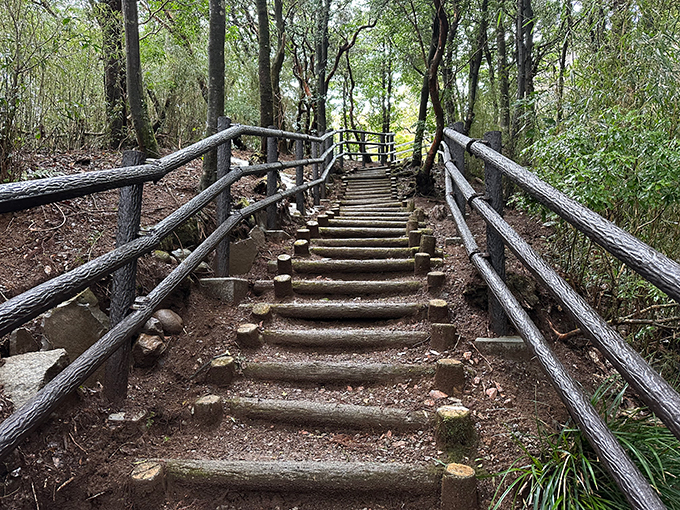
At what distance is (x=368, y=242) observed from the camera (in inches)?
183

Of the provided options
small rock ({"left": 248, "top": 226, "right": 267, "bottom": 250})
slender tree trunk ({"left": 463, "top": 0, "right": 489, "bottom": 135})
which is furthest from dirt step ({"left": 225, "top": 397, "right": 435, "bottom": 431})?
slender tree trunk ({"left": 463, "top": 0, "right": 489, "bottom": 135})

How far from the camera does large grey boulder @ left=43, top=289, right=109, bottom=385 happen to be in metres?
2.13

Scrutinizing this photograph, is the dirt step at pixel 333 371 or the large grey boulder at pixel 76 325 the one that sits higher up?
the large grey boulder at pixel 76 325

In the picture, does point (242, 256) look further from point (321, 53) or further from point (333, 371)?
point (321, 53)

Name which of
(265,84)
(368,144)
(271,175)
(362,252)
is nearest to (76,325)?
(271,175)

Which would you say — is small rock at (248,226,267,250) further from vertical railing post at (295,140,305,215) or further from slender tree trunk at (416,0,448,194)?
slender tree trunk at (416,0,448,194)

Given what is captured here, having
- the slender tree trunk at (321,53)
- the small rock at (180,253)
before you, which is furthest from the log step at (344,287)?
the slender tree trunk at (321,53)

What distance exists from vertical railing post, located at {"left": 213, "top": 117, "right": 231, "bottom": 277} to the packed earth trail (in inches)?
13.7

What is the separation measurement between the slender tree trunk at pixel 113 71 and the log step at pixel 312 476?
4.37 metres

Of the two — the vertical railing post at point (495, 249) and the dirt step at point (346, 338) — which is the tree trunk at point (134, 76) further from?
the vertical railing post at point (495, 249)

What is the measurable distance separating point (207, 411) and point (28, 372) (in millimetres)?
825

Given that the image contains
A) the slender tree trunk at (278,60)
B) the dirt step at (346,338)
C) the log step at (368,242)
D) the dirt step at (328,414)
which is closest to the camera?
the dirt step at (328,414)

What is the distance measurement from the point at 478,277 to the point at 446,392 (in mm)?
1006

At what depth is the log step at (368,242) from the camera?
180 inches
